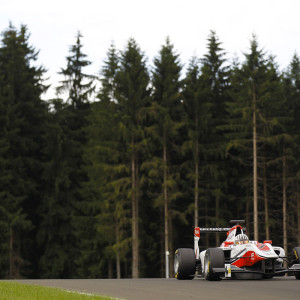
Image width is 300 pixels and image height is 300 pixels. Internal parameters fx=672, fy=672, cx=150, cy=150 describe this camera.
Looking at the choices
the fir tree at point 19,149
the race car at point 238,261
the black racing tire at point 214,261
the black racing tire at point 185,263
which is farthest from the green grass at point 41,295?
the fir tree at point 19,149

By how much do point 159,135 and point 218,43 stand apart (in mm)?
11575

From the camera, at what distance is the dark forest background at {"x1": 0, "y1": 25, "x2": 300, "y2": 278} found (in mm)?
48844

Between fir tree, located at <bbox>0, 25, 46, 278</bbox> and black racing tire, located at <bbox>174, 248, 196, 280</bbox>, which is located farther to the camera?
fir tree, located at <bbox>0, 25, 46, 278</bbox>

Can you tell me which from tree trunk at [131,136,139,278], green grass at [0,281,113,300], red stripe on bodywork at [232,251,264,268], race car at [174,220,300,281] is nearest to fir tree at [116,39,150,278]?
tree trunk at [131,136,139,278]

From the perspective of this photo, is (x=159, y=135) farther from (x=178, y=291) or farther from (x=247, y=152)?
(x=178, y=291)

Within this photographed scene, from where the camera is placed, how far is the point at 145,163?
1921 inches

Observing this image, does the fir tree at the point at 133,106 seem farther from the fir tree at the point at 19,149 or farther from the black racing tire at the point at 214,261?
the black racing tire at the point at 214,261

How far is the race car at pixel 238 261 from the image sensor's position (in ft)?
59.6

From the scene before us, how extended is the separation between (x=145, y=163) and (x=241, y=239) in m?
29.2

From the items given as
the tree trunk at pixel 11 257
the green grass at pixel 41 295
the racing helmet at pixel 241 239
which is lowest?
the tree trunk at pixel 11 257

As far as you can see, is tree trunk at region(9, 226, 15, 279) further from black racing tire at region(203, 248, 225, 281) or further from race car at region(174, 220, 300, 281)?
black racing tire at region(203, 248, 225, 281)

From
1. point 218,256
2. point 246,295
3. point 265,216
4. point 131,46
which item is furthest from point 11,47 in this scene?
point 246,295

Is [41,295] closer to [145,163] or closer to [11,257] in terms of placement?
[145,163]

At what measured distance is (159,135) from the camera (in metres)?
50.3
